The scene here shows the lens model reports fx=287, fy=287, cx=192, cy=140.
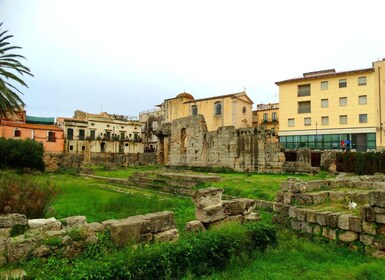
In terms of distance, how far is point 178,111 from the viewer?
173ft

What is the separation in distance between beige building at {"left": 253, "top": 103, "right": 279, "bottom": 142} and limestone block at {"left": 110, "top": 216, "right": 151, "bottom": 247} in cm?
4879

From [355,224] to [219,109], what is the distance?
41559mm

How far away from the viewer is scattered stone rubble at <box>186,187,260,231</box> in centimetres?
745

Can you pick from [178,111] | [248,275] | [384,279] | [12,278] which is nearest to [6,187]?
[12,278]

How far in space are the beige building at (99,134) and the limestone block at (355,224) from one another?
53471 mm

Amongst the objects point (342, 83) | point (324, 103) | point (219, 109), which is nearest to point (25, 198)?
point (324, 103)

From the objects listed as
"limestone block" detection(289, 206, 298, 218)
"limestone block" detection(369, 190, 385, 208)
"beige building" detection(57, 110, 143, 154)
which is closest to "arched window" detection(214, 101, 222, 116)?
"beige building" detection(57, 110, 143, 154)

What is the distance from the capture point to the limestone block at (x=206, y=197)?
7652 mm

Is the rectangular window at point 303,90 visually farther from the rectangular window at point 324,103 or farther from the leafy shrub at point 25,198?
the leafy shrub at point 25,198

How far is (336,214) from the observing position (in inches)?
294

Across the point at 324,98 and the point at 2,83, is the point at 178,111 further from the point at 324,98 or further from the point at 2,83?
the point at 2,83

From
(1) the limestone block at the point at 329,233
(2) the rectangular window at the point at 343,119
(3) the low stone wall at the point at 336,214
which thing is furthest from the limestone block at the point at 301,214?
(2) the rectangular window at the point at 343,119

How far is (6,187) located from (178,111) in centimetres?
4567

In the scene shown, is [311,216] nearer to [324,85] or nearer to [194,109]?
[324,85]
